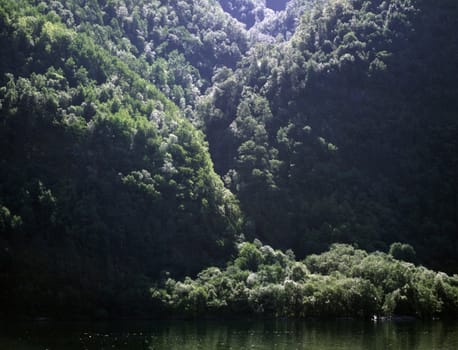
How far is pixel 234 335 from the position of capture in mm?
89062

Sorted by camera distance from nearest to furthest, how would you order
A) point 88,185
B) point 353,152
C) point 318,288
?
point 318,288 → point 88,185 → point 353,152

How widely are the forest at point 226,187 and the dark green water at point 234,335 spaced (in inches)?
663

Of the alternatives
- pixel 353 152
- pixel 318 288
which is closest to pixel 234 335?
pixel 318 288

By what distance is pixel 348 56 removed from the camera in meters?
199

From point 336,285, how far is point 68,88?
8421 centimetres

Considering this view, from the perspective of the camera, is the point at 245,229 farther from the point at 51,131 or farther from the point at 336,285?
the point at 51,131

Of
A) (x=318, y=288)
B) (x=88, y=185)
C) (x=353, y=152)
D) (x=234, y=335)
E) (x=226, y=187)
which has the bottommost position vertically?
(x=234, y=335)

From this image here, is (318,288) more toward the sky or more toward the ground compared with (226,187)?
more toward the ground

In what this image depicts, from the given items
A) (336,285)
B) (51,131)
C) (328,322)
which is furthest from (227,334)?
(51,131)

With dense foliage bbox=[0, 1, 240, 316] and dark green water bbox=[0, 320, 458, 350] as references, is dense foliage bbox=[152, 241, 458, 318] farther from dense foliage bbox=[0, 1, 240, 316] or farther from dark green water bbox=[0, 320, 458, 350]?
dark green water bbox=[0, 320, 458, 350]

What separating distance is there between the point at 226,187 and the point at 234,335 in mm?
87080

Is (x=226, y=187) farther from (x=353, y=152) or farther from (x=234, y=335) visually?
(x=234, y=335)

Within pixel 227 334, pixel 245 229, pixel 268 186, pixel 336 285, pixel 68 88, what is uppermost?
pixel 68 88

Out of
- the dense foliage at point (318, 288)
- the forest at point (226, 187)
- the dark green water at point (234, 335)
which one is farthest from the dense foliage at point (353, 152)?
the dark green water at point (234, 335)
